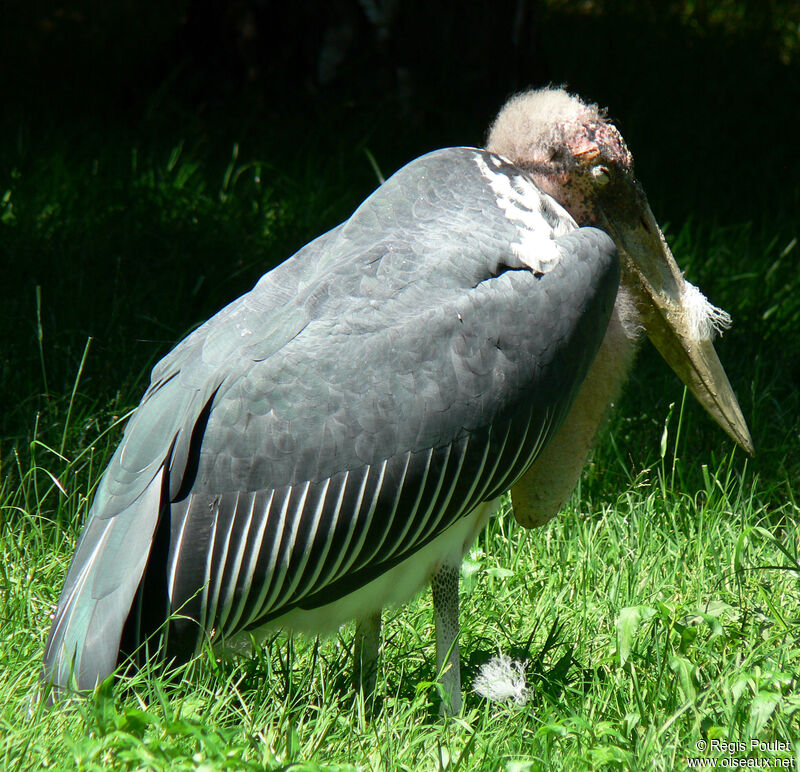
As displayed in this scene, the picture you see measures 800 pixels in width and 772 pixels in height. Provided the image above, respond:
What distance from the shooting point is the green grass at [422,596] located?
7.75ft

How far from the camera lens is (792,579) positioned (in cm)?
314

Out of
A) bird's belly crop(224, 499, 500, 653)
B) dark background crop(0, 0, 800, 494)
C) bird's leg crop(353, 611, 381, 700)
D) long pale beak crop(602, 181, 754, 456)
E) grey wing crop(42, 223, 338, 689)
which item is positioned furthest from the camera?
dark background crop(0, 0, 800, 494)

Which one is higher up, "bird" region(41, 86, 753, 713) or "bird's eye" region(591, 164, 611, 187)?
"bird's eye" region(591, 164, 611, 187)

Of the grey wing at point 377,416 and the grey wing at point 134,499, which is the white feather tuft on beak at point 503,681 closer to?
the grey wing at point 377,416

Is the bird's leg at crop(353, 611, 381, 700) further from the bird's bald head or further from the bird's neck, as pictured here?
the bird's bald head

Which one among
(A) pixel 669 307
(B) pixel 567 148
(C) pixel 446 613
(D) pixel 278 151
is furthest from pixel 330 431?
(D) pixel 278 151

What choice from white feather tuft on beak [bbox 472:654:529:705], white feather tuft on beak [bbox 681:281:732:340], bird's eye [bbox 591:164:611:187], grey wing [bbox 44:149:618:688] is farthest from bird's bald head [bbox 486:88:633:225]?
white feather tuft on beak [bbox 472:654:529:705]

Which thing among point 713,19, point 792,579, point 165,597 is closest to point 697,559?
point 792,579

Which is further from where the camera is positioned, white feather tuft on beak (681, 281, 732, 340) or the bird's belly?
white feather tuft on beak (681, 281, 732, 340)

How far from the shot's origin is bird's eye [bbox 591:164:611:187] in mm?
2791

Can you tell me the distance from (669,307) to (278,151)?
3.16m

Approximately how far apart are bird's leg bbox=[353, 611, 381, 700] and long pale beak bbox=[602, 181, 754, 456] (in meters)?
1.04

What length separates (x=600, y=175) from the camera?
2795mm

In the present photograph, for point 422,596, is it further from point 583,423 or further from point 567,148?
point 567,148
